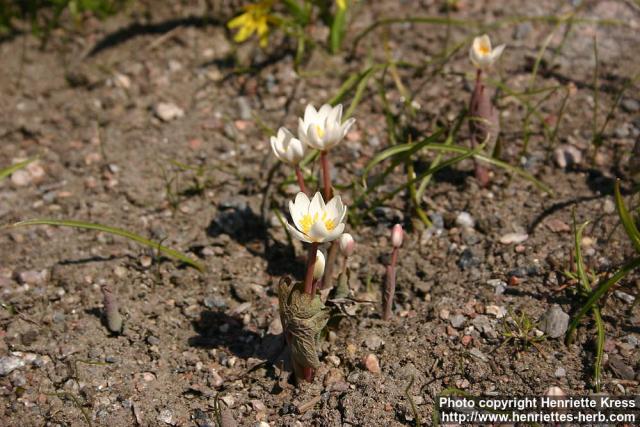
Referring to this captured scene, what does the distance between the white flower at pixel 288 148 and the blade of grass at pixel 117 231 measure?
62 centimetres

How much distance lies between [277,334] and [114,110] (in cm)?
159

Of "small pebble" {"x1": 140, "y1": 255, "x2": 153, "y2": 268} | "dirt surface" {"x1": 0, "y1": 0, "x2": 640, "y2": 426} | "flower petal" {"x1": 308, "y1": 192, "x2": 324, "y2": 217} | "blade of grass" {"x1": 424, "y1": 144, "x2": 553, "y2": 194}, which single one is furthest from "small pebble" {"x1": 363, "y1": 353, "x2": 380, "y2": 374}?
"small pebble" {"x1": 140, "y1": 255, "x2": 153, "y2": 268}

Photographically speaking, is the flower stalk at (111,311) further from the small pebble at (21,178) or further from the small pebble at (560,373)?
the small pebble at (560,373)

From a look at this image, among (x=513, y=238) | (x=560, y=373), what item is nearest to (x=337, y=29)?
(x=513, y=238)

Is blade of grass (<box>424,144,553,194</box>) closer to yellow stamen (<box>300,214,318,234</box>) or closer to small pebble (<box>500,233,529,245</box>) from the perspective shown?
small pebble (<box>500,233,529,245</box>)

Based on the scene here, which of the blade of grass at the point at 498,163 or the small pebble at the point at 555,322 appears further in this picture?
the blade of grass at the point at 498,163

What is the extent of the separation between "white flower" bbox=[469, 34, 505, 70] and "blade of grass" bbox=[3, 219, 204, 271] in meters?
1.30

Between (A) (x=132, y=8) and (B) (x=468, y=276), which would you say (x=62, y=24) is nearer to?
(A) (x=132, y=8)

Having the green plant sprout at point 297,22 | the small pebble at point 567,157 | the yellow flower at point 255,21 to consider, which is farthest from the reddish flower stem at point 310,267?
the yellow flower at point 255,21

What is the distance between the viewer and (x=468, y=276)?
97.2 inches

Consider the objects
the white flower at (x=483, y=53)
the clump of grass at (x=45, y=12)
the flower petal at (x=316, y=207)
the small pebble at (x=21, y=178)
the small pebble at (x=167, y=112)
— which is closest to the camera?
the flower petal at (x=316, y=207)

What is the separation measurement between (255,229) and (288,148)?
2.39 feet

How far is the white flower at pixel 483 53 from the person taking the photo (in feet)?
8.34

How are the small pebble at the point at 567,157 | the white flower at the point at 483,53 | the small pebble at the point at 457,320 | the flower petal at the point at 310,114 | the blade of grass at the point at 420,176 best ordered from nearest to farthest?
the flower petal at the point at 310,114, the small pebble at the point at 457,320, the blade of grass at the point at 420,176, the white flower at the point at 483,53, the small pebble at the point at 567,157
